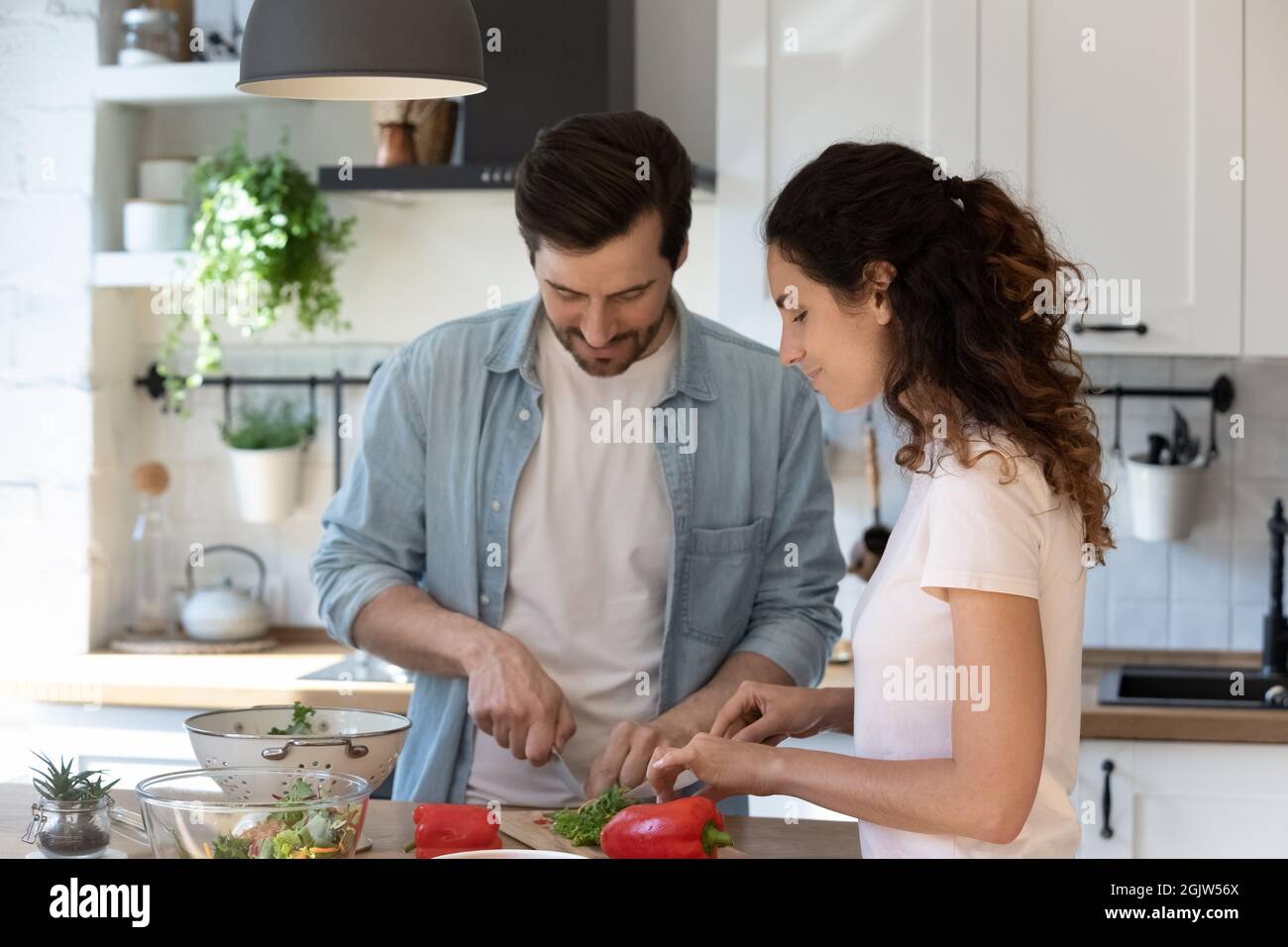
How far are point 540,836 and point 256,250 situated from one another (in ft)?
5.58

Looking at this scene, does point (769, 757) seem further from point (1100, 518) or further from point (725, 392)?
point (725, 392)

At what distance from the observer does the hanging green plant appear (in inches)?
102

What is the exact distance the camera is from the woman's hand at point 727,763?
1093 millimetres

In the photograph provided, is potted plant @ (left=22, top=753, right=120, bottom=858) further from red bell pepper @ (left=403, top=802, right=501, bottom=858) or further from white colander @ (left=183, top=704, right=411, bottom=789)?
red bell pepper @ (left=403, top=802, right=501, bottom=858)

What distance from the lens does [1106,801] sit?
219 cm

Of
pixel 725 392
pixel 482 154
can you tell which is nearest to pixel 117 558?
pixel 482 154

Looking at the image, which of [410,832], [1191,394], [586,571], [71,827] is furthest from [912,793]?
[1191,394]

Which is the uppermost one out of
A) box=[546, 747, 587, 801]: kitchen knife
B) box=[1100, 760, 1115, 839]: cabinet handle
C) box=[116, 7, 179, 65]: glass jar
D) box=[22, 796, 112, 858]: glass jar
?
box=[116, 7, 179, 65]: glass jar

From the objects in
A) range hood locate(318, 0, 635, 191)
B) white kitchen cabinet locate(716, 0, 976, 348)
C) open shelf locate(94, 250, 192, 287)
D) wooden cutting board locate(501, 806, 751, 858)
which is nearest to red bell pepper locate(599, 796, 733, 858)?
wooden cutting board locate(501, 806, 751, 858)

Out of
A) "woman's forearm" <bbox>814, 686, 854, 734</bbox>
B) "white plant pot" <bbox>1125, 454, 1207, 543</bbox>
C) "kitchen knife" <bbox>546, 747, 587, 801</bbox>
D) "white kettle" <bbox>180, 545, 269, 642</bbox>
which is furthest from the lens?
"white kettle" <bbox>180, 545, 269, 642</bbox>

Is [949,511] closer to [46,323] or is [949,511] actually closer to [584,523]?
[584,523]

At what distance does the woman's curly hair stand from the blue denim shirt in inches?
20.0

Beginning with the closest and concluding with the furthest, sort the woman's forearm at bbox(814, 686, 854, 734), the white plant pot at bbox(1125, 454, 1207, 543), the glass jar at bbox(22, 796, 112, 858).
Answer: the glass jar at bbox(22, 796, 112, 858), the woman's forearm at bbox(814, 686, 854, 734), the white plant pot at bbox(1125, 454, 1207, 543)

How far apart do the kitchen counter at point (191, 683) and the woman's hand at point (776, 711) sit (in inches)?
43.7
